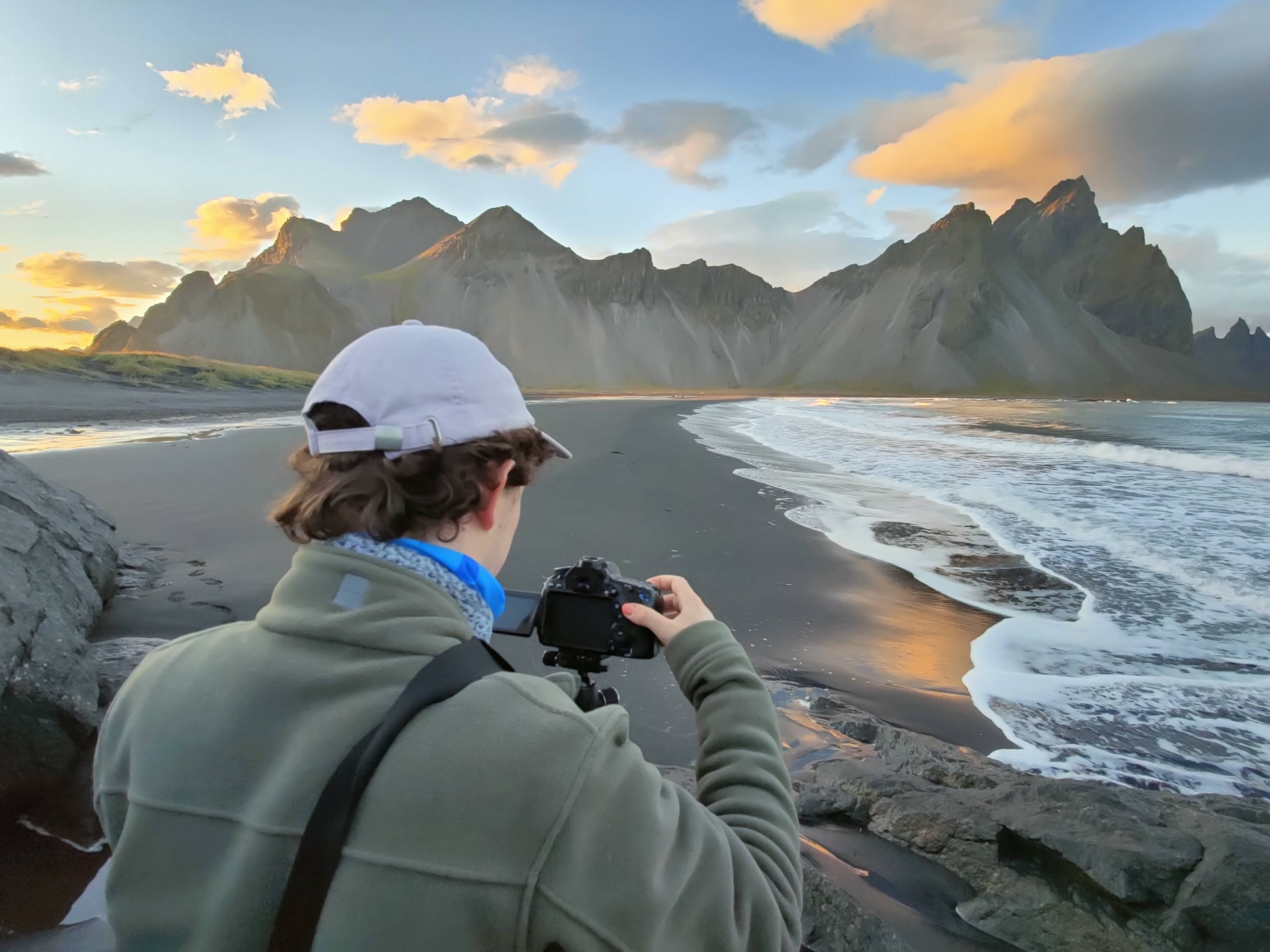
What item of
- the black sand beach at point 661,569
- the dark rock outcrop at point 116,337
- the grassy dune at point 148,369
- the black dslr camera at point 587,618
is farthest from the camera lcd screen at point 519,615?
the dark rock outcrop at point 116,337

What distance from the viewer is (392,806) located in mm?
860

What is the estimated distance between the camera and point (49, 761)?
2.89 m

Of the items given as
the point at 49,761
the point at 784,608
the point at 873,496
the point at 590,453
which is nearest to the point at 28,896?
the point at 49,761

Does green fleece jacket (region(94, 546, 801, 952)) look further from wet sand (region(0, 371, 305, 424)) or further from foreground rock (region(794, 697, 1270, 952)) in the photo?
wet sand (region(0, 371, 305, 424))

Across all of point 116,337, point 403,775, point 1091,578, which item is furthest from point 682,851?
point 116,337

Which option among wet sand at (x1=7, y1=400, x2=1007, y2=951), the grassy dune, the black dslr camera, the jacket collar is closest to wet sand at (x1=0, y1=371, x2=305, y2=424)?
the grassy dune

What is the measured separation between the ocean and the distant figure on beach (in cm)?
374

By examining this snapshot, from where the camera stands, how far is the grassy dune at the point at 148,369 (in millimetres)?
37281

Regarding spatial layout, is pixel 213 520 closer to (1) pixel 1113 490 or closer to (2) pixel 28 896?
(2) pixel 28 896

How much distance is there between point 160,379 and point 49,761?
1850 inches

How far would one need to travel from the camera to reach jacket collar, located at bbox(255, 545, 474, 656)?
0.98m

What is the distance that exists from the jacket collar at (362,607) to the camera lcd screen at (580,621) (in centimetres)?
51

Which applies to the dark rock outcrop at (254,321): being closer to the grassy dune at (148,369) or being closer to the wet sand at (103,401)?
the grassy dune at (148,369)

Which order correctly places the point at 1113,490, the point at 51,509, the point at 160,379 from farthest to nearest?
the point at 160,379 < the point at 1113,490 < the point at 51,509
